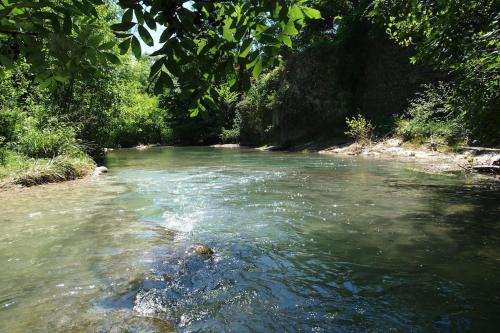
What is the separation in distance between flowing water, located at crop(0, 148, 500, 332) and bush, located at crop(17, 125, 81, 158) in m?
4.22

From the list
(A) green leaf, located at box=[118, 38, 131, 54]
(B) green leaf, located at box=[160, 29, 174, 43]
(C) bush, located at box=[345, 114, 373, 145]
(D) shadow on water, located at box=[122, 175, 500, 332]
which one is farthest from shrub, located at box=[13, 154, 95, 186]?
Result: (C) bush, located at box=[345, 114, 373, 145]

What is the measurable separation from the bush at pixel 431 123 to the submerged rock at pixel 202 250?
14705mm

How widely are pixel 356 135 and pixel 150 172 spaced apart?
13.1 metres

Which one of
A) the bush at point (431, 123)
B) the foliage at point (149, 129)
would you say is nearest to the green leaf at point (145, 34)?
the bush at point (431, 123)

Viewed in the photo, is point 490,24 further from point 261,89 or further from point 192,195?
point 261,89

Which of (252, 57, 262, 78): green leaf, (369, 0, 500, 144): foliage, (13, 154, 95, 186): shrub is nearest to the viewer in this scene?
(252, 57, 262, 78): green leaf

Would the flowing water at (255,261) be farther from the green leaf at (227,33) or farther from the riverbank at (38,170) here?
the green leaf at (227,33)

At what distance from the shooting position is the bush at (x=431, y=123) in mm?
18927

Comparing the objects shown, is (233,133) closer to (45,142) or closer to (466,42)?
(45,142)

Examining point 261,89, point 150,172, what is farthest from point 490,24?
point 261,89

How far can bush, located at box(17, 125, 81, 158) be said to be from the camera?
14773 millimetres

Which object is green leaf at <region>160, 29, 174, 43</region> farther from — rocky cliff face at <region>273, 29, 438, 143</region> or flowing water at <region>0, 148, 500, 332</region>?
rocky cliff face at <region>273, 29, 438, 143</region>

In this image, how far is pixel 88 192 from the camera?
1166 cm

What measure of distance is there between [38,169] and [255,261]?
9.68 meters
